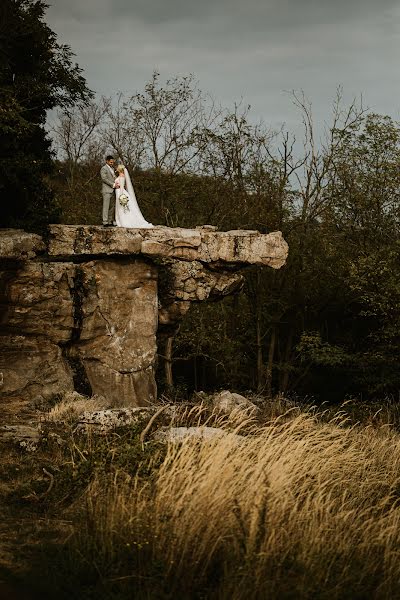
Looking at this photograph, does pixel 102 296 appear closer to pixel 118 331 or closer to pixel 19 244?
pixel 118 331

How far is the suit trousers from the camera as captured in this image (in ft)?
49.0

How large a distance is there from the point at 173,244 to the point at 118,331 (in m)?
2.43

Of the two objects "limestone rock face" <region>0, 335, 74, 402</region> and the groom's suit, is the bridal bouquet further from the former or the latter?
"limestone rock face" <region>0, 335, 74, 402</region>

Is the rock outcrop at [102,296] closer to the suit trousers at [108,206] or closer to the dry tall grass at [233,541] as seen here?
the suit trousers at [108,206]

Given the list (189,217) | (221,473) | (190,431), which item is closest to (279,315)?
(189,217)

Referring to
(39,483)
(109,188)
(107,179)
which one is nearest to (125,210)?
(109,188)

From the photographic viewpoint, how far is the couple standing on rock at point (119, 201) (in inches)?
595

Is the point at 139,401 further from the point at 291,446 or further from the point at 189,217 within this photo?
the point at 189,217

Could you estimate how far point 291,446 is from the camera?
18.1ft

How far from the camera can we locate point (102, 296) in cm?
1416

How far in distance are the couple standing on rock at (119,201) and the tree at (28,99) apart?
50.8 inches

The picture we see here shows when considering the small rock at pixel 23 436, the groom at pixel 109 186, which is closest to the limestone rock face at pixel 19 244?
the groom at pixel 109 186

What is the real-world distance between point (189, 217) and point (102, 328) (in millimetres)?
10988

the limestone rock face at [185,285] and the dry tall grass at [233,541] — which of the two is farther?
the limestone rock face at [185,285]
